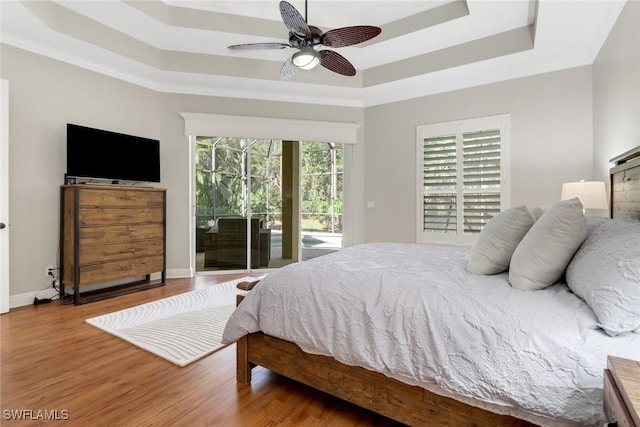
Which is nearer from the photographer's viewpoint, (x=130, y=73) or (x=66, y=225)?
(x=66, y=225)

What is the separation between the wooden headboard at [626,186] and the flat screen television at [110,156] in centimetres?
474

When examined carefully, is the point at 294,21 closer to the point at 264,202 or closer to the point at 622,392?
the point at 622,392

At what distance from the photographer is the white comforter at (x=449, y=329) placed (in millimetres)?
1054

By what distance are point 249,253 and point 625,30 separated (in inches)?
188

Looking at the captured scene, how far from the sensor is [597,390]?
1.00 metres

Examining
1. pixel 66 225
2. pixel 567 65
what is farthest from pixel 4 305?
pixel 567 65

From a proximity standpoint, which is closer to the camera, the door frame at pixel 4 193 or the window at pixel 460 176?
the door frame at pixel 4 193

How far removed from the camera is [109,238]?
3.53 m

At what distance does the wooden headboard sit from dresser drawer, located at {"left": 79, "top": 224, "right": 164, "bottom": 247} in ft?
15.0

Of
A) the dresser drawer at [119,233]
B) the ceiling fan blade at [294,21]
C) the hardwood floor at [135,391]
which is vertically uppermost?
the ceiling fan blade at [294,21]

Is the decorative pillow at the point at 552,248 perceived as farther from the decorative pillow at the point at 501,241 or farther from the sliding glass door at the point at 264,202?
the sliding glass door at the point at 264,202

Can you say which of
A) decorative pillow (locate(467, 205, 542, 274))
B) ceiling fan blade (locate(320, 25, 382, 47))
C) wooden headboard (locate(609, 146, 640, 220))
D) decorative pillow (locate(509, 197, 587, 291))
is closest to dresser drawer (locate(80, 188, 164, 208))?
ceiling fan blade (locate(320, 25, 382, 47))

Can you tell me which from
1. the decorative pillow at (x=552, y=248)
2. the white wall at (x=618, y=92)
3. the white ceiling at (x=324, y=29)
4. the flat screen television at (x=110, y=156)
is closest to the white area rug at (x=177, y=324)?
the flat screen television at (x=110, y=156)

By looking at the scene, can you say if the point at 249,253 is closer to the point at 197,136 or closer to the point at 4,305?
the point at 197,136
